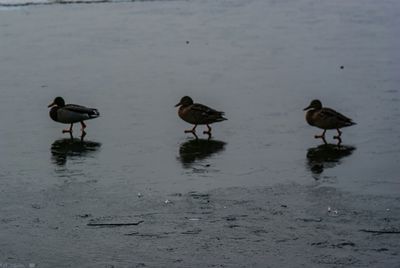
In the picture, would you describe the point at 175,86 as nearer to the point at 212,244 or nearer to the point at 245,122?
the point at 245,122

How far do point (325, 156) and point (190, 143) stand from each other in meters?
1.60

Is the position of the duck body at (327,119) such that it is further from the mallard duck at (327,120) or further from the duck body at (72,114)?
the duck body at (72,114)

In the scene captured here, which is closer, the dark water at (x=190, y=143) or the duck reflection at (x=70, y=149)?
the dark water at (x=190, y=143)

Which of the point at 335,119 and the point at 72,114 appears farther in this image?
the point at 72,114

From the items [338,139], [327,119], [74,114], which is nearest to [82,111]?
[74,114]

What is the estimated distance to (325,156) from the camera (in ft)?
32.9

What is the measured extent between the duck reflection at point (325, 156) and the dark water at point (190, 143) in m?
0.02

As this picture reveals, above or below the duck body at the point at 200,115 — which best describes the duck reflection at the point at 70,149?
below

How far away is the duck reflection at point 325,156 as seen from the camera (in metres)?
9.61

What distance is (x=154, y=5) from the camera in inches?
924

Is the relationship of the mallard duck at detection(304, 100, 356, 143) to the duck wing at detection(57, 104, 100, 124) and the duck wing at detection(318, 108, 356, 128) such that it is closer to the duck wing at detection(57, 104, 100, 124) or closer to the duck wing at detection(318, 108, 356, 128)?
the duck wing at detection(318, 108, 356, 128)

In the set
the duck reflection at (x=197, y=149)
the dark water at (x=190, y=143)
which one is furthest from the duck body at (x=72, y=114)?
the duck reflection at (x=197, y=149)

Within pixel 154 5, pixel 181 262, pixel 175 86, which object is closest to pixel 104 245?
pixel 181 262

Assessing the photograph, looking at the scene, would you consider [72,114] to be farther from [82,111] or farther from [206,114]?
[206,114]
